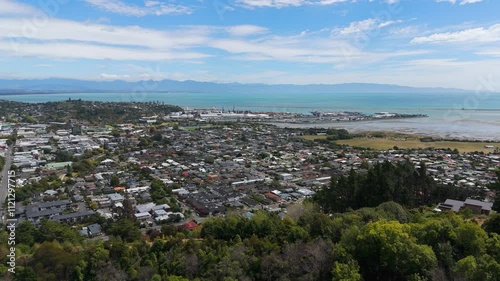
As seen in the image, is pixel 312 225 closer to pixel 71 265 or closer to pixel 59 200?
pixel 71 265

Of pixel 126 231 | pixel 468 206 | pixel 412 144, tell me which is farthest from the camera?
pixel 412 144

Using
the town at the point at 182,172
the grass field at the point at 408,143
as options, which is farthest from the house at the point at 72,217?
the grass field at the point at 408,143

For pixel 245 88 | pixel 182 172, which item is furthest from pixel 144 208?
pixel 245 88

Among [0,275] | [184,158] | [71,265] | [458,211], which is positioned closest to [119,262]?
[71,265]

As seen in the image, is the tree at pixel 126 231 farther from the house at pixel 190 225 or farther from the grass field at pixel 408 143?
the grass field at pixel 408 143

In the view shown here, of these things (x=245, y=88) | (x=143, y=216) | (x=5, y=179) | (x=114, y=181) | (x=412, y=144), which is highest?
(x=245, y=88)

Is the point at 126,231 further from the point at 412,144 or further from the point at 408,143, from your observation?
the point at 408,143
